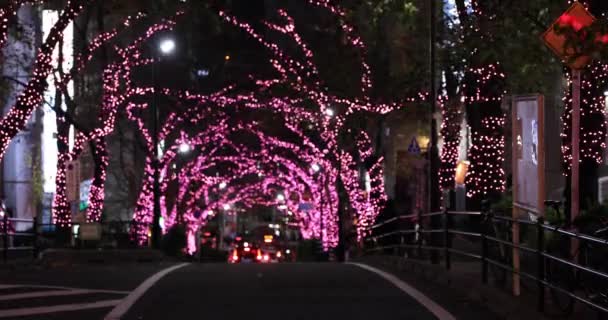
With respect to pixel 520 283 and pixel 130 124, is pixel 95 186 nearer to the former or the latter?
A: pixel 130 124

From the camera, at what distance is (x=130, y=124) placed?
4819 cm

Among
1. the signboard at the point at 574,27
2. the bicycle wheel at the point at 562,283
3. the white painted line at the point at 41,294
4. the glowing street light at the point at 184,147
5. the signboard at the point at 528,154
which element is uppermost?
the glowing street light at the point at 184,147

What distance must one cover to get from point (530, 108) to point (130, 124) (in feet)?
127

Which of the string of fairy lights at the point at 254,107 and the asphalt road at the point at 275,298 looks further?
the string of fairy lights at the point at 254,107

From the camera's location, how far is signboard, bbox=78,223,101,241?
26.7 meters

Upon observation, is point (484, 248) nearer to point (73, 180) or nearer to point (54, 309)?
point (54, 309)

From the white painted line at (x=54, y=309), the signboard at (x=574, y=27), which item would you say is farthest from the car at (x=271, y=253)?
the signboard at (x=574, y=27)

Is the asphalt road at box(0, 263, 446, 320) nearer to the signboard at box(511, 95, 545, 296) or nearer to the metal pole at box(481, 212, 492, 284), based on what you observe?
the metal pole at box(481, 212, 492, 284)

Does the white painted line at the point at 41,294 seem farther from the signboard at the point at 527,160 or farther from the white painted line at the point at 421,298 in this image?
the signboard at the point at 527,160

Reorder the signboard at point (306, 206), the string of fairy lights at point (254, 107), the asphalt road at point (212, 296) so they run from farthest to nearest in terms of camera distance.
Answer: the signboard at point (306, 206) → the string of fairy lights at point (254, 107) → the asphalt road at point (212, 296)

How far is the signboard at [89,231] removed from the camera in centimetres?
2672

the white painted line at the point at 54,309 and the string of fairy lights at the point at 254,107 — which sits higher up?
the string of fairy lights at the point at 254,107

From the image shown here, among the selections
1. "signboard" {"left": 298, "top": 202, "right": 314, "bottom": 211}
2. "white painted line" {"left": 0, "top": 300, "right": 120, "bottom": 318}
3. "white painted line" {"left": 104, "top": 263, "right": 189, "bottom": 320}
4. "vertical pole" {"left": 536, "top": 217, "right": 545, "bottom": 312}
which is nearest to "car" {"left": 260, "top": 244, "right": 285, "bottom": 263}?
"signboard" {"left": 298, "top": 202, "right": 314, "bottom": 211}

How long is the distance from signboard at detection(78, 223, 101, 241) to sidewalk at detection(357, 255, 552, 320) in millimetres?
11076
